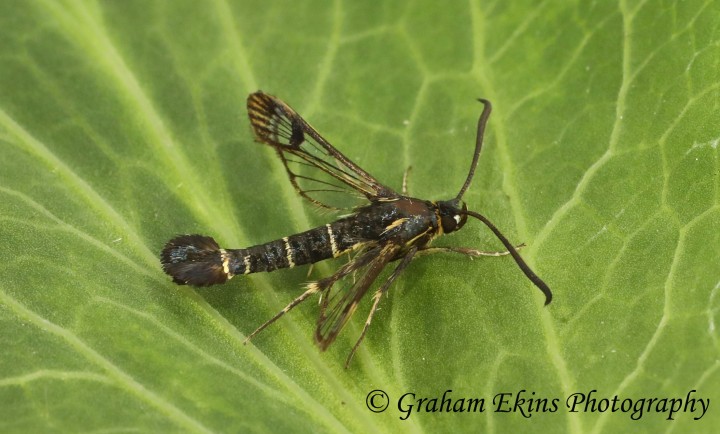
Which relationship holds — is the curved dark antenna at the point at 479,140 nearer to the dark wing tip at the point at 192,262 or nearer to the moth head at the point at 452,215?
the moth head at the point at 452,215

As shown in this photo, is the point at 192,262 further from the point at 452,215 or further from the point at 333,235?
the point at 452,215

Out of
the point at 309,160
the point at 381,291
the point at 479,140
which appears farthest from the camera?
the point at 309,160

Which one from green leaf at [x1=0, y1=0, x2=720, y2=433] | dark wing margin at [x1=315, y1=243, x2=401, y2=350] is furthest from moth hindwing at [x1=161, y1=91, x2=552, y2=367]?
green leaf at [x1=0, y1=0, x2=720, y2=433]

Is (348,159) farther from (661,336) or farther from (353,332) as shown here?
(661,336)

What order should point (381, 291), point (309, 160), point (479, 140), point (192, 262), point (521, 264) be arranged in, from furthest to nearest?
point (309, 160) → point (479, 140) → point (381, 291) → point (192, 262) → point (521, 264)

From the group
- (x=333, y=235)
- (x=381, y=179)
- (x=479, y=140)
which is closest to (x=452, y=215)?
(x=479, y=140)

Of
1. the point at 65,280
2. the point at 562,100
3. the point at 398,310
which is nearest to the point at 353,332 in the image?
the point at 398,310

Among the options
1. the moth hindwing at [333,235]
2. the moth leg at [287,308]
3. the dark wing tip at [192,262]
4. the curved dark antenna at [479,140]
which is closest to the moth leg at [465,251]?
the moth hindwing at [333,235]
